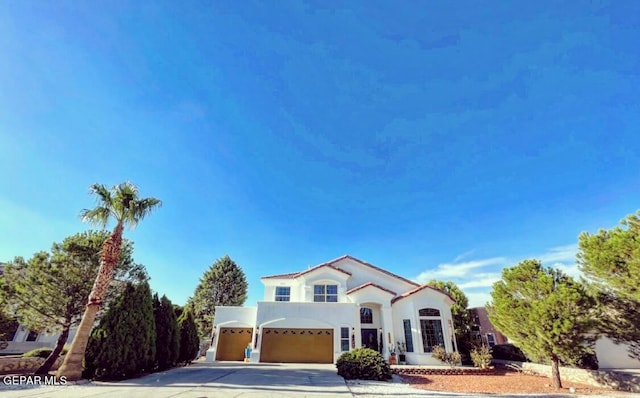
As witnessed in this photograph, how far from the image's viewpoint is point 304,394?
10109 mm

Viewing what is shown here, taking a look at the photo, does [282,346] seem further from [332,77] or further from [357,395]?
[332,77]

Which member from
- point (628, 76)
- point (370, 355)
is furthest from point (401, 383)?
point (628, 76)

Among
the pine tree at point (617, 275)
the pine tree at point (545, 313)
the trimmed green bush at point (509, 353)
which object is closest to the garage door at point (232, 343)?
the pine tree at point (545, 313)

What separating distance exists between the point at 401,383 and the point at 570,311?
8.46 meters

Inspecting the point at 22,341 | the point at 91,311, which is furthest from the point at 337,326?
the point at 22,341

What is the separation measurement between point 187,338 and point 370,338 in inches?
525

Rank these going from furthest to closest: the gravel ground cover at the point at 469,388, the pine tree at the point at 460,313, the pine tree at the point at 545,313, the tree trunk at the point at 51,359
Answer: the pine tree at the point at 460,313 < the tree trunk at the point at 51,359 < the pine tree at the point at 545,313 < the gravel ground cover at the point at 469,388

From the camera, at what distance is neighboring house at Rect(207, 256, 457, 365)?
2039 cm

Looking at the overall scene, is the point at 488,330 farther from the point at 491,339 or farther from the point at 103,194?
the point at 103,194

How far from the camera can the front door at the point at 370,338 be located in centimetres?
2166

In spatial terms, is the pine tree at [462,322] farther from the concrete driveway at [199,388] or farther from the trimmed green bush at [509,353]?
the concrete driveway at [199,388]

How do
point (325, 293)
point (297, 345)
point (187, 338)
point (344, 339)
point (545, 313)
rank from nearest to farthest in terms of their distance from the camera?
1. point (545, 313)
2. point (187, 338)
3. point (344, 339)
4. point (297, 345)
5. point (325, 293)

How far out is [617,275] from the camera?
1241 cm

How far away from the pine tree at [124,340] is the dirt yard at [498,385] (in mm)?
13041
